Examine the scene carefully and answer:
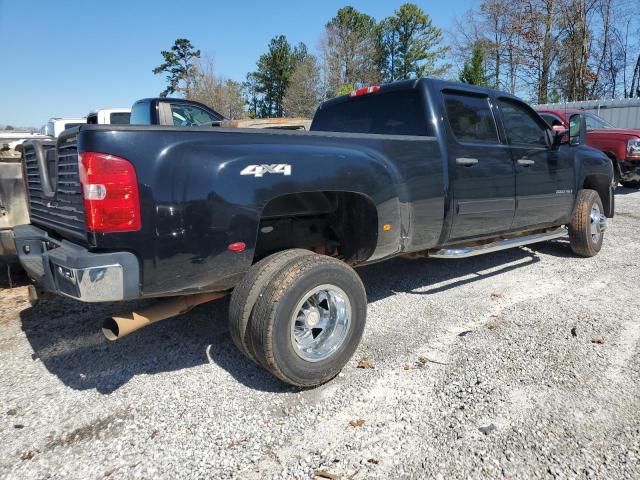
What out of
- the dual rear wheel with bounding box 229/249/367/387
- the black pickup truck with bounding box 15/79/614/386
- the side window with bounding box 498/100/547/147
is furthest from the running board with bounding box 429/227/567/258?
the dual rear wheel with bounding box 229/249/367/387

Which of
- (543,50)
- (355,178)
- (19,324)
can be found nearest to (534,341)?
(355,178)

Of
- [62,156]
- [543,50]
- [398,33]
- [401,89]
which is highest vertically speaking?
→ [398,33]

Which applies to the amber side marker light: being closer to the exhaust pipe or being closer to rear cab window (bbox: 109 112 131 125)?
the exhaust pipe

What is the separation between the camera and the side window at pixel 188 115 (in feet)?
24.3

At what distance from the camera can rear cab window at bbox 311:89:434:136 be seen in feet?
12.6

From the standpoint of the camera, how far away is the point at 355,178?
115 inches

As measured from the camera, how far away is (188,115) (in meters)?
7.69

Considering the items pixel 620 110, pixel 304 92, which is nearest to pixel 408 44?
pixel 304 92

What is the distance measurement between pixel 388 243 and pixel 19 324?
305 centimetres

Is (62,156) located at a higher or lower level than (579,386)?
higher

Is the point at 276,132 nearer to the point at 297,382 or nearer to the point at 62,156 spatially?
the point at 62,156

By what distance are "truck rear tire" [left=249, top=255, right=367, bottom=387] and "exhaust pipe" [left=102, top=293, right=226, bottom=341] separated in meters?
0.43

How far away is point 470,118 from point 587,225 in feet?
8.08

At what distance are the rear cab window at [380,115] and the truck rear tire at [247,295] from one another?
1862mm
